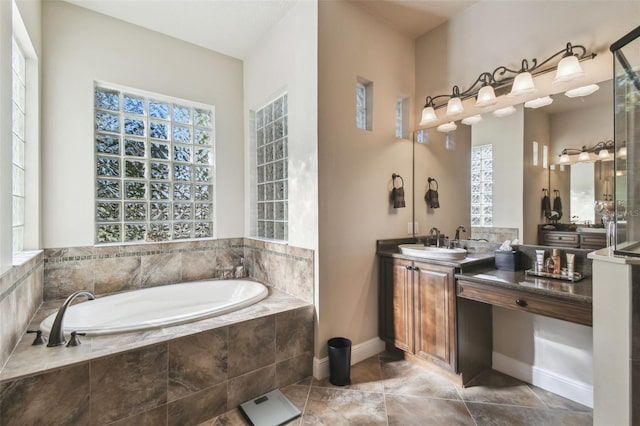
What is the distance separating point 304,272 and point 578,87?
2344mm

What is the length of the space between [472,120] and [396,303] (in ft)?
5.67

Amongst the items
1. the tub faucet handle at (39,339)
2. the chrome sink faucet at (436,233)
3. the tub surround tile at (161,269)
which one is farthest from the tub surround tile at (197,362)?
the chrome sink faucet at (436,233)

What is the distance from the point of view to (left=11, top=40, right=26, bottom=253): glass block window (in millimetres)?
2111

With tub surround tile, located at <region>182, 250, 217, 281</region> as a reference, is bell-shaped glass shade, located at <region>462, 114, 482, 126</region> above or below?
above

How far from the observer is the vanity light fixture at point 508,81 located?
1933 millimetres

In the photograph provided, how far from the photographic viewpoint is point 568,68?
1.91 m

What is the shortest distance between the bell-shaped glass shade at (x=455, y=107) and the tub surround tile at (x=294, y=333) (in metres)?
2.09

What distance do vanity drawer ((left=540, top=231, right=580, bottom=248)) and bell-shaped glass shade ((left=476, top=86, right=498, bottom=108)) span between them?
110 cm

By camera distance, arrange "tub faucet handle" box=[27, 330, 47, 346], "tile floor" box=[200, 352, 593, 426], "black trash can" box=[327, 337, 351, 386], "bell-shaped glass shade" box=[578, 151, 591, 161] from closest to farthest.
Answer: "tub faucet handle" box=[27, 330, 47, 346] < "tile floor" box=[200, 352, 593, 426] < "bell-shaped glass shade" box=[578, 151, 591, 161] < "black trash can" box=[327, 337, 351, 386]

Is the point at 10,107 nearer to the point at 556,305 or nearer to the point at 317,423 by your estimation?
the point at 317,423

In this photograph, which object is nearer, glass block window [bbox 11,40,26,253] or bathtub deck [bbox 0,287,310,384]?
bathtub deck [bbox 0,287,310,384]

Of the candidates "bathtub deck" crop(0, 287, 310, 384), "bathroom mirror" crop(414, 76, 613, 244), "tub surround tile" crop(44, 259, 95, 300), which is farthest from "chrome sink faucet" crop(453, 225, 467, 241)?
"tub surround tile" crop(44, 259, 95, 300)

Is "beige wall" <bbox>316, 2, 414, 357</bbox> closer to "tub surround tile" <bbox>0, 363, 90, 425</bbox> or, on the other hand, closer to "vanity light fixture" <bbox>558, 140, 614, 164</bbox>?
"vanity light fixture" <bbox>558, 140, 614, 164</bbox>

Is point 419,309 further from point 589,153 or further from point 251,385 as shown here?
point 589,153
